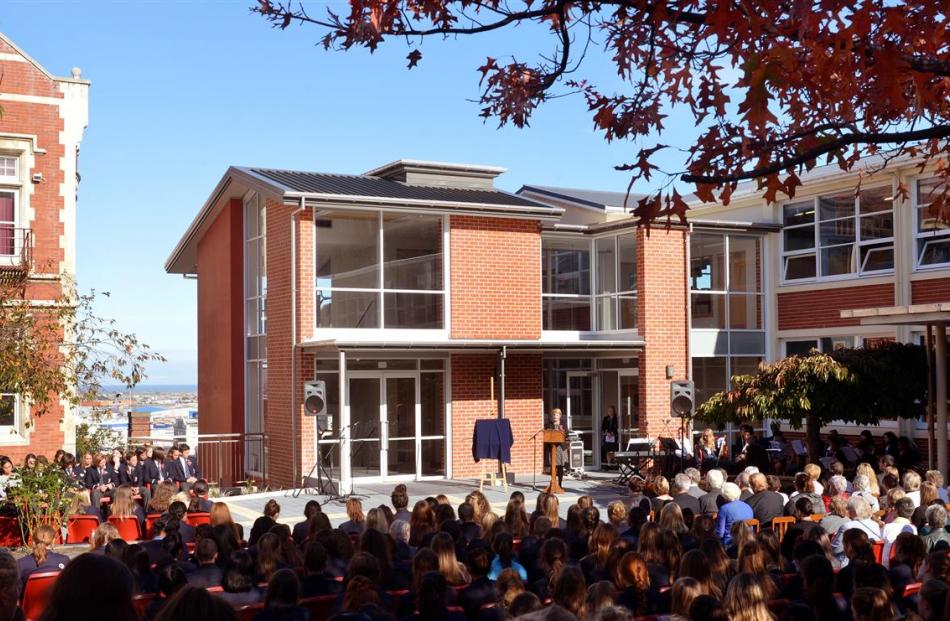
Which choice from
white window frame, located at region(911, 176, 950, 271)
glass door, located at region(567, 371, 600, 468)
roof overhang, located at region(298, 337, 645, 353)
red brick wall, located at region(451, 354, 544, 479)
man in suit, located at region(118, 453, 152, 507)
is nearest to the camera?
man in suit, located at region(118, 453, 152, 507)

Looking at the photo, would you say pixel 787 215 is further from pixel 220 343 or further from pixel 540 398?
pixel 220 343

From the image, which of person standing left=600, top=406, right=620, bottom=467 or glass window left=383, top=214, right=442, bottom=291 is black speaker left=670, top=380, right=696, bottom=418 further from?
glass window left=383, top=214, right=442, bottom=291

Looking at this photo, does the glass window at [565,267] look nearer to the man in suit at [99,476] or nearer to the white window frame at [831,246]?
the white window frame at [831,246]

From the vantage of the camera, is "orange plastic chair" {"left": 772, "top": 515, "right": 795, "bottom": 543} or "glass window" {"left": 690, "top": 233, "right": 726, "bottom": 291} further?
"glass window" {"left": 690, "top": 233, "right": 726, "bottom": 291}

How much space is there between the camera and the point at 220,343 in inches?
995

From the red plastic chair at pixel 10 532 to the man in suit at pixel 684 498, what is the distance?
26.5ft

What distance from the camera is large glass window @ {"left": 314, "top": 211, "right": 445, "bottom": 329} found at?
2086 cm

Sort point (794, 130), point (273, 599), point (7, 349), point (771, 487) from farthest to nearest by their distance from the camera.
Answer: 1. point (7, 349)
2. point (771, 487)
3. point (794, 130)
4. point (273, 599)

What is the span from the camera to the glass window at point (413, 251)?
21391 mm

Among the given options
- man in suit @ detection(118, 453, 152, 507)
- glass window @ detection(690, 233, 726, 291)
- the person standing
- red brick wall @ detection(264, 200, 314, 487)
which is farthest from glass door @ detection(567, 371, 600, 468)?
man in suit @ detection(118, 453, 152, 507)

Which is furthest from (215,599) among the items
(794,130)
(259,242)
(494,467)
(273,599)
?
(259,242)

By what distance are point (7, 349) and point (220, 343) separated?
1011 centimetres

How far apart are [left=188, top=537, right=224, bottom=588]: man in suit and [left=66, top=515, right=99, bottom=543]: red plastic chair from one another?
230 inches

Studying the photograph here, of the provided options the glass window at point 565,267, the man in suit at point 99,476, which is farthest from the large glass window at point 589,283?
the man in suit at point 99,476
